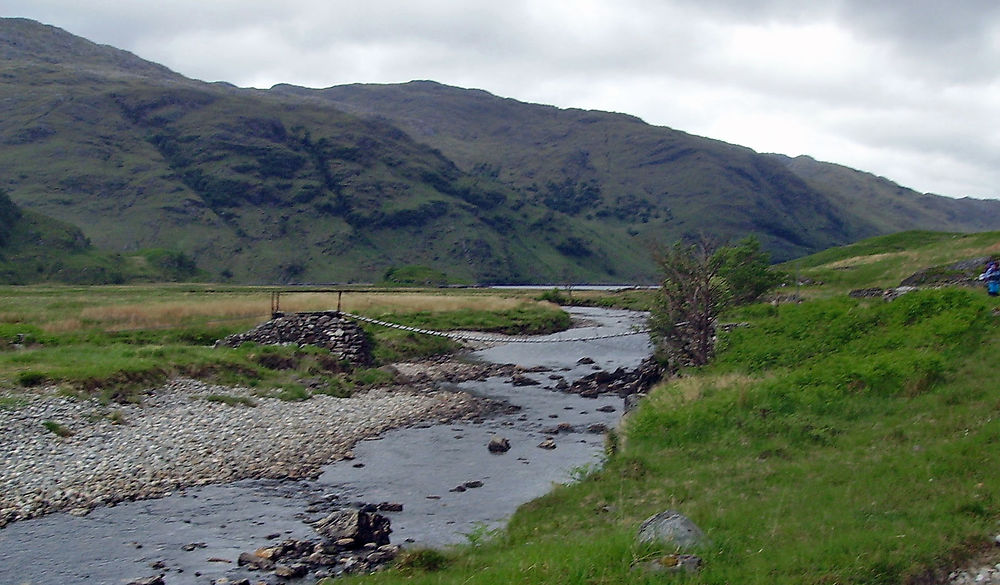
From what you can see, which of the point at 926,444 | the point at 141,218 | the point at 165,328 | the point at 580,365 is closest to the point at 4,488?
the point at 926,444

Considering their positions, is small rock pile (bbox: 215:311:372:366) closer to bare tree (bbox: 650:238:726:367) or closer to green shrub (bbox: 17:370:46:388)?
green shrub (bbox: 17:370:46:388)

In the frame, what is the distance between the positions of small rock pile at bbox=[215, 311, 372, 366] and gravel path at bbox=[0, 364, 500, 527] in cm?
908

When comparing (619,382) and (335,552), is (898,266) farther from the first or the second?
(335,552)

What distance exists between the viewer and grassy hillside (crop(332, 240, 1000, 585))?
935cm

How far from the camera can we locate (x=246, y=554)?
581 inches

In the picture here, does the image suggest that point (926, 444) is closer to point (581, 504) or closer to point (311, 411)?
point (581, 504)

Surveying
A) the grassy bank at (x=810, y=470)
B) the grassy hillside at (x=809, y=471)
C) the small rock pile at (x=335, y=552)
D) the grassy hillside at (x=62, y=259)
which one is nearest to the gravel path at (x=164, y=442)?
the small rock pile at (x=335, y=552)

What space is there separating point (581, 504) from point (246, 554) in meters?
6.67

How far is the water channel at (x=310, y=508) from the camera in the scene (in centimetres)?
1448

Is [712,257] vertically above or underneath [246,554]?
above

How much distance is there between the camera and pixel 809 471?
13.1 metres

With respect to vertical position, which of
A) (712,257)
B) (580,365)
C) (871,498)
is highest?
(712,257)

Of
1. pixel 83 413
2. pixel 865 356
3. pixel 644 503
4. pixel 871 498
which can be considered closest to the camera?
pixel 871 498

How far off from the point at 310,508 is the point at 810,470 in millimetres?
11679
